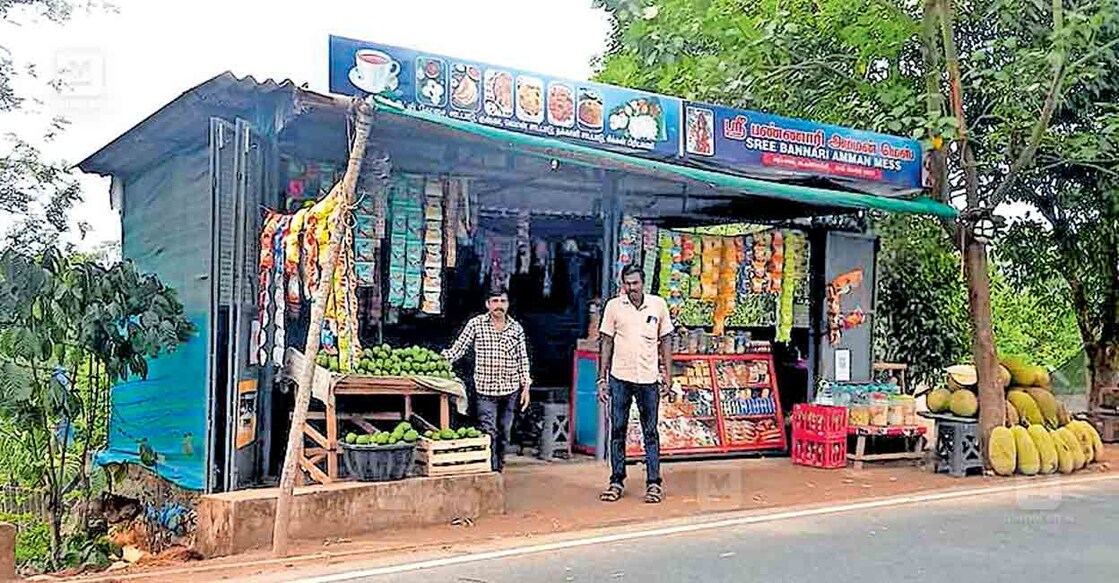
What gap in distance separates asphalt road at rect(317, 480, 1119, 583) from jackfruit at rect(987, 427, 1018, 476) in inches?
61.7

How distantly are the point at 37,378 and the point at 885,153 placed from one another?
26.0ft

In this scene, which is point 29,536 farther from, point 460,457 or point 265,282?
point 460,457

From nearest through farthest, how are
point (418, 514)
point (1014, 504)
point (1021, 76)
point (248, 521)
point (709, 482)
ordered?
point (248, 521) → point (418, 514) → point (1014, 504) → point (709, 482) → point (1021, 76)

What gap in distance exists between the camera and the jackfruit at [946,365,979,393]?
34.6ft

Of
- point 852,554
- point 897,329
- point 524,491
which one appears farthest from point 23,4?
point 852,554

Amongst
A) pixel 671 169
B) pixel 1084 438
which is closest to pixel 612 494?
pixel 671 169

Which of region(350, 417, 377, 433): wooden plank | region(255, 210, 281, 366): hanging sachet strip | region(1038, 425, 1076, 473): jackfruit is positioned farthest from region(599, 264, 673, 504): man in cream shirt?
region(1038, 425, 1076, 473): jackfruit

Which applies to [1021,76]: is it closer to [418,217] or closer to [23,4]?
[418,217]

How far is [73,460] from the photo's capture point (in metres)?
9.34

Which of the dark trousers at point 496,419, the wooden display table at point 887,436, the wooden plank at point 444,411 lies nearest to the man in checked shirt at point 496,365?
the dark trousers at point 496,419

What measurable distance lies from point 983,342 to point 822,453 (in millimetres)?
1782

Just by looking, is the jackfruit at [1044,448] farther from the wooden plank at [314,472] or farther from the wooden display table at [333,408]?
the wooden plank at [314,472]

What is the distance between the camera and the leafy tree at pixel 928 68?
10.3 meters

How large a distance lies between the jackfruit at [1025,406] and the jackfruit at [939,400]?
2.04 feet
